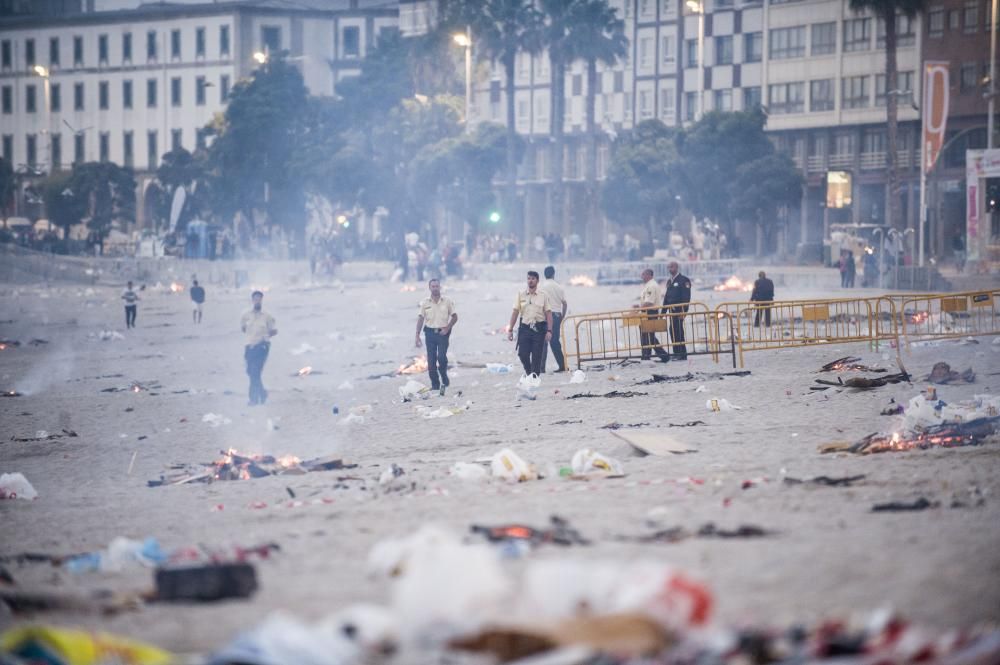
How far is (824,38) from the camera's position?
7094 centimetres

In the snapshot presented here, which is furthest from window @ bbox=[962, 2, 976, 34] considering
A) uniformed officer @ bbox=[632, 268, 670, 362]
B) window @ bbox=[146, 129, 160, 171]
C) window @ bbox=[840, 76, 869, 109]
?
window @ bbox=[146, 129, 160, 171]

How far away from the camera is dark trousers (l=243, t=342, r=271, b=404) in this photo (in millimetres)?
19500

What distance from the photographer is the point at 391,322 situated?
109 ft

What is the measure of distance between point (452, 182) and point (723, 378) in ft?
155

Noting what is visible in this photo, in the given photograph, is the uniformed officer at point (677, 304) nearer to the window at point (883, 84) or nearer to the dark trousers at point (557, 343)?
the dark trousers at point (557, 343)

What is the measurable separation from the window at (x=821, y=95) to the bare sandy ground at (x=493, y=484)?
47.9m

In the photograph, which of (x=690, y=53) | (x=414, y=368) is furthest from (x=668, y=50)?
(x=414, y=368)

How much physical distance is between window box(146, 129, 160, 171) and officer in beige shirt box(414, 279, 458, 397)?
3283 inches

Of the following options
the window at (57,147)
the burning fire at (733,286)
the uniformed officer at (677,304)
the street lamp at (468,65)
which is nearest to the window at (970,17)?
the street lamp at (468,65)

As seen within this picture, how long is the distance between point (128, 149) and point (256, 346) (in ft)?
279

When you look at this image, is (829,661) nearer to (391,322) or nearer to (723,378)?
(723,378)

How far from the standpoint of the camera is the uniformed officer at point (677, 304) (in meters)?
21.5

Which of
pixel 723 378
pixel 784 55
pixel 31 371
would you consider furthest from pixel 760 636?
pixel 784 55

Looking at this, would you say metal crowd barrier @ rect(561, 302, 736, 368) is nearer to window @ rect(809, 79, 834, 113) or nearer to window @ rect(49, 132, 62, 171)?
window @ rect(809, 79, 834, 113)
